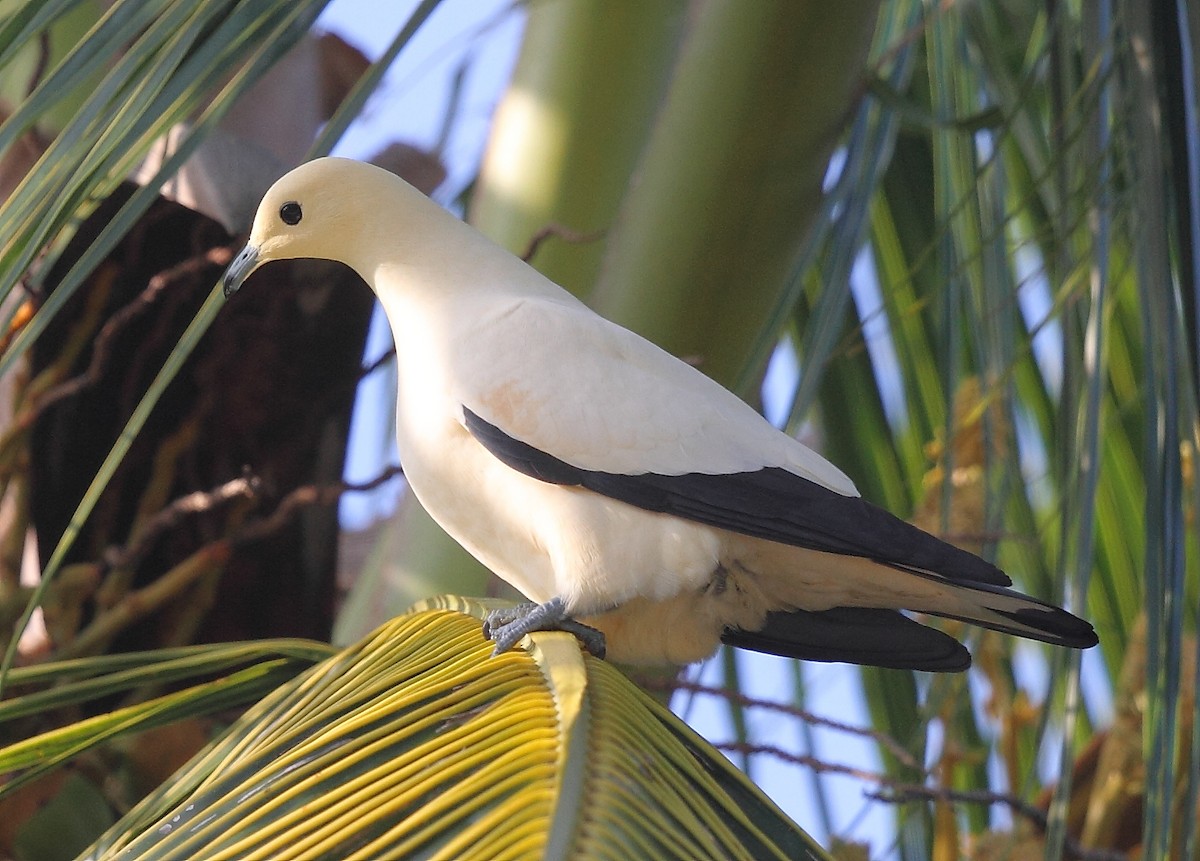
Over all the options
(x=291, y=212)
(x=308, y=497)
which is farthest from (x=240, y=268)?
(x=308, y=497)

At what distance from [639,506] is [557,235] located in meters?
0.52

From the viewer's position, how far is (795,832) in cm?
101

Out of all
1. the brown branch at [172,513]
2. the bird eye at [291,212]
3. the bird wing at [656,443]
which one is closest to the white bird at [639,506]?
the bird wing at [656,443]

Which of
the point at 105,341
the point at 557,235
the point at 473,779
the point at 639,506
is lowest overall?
the point at 473,779

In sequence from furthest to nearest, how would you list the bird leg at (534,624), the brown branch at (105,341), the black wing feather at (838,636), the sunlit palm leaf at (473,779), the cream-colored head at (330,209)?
the brown branch at (105,341), the cream-colored head at (330,209), the black wing feather at (838,636), the bird leg at (534,624), the sunlit palm leaf at (473,779)

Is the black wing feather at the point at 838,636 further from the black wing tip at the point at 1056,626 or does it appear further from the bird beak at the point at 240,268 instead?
the bird beak at the point at 240,268

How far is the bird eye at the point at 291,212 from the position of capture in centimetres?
162

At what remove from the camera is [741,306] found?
1.75 meters

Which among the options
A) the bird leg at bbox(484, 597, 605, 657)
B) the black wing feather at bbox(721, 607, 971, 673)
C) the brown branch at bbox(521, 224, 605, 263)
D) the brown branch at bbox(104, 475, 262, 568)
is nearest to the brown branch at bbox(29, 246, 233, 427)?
the brown branch at bbox(104, 475, 262, 568)

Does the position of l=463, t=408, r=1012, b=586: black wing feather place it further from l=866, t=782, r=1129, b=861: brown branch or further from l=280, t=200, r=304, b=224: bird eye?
l=280, t=200, r=304, b=224: bird eye

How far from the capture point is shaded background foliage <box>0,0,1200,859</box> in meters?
1.30

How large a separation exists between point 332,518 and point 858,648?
0.93 m

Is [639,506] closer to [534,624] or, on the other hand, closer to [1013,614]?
[534,624]

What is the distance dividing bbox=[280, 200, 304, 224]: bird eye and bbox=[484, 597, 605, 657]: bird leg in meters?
0.55
